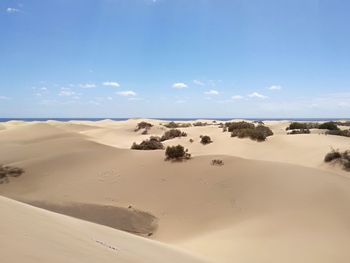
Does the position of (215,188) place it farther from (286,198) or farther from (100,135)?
(100,135)

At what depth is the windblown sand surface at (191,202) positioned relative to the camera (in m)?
5.85

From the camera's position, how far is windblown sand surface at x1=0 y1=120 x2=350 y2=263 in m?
5.85

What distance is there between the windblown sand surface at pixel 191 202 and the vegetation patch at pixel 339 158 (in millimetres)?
318

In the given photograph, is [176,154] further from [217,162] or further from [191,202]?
[191,202]

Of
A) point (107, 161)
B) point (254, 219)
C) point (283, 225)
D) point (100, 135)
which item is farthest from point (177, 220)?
point (100, 135)

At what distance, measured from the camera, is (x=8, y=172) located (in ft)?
46.3

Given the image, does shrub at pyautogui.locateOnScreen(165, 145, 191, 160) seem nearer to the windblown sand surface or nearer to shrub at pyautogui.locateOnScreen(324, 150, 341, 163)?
the windblown sand surface

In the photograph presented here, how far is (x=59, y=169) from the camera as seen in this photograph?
14656mm

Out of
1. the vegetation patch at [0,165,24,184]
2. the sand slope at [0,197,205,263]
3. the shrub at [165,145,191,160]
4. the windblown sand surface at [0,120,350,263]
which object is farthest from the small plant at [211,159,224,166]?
the vegetation patch at [0,165,24,184]

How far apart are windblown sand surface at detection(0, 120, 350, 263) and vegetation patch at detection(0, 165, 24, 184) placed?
0.31m

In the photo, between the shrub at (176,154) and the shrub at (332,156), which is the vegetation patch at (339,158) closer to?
the shrub at (332,156)

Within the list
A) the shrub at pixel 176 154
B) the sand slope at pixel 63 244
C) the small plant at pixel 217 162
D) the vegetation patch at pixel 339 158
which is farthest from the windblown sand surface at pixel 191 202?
the shrub at pixel 176 154

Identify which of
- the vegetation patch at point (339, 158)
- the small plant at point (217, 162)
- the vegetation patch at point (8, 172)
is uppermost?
the vegetation patch at point (339, 158)

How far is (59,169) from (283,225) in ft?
31.6
